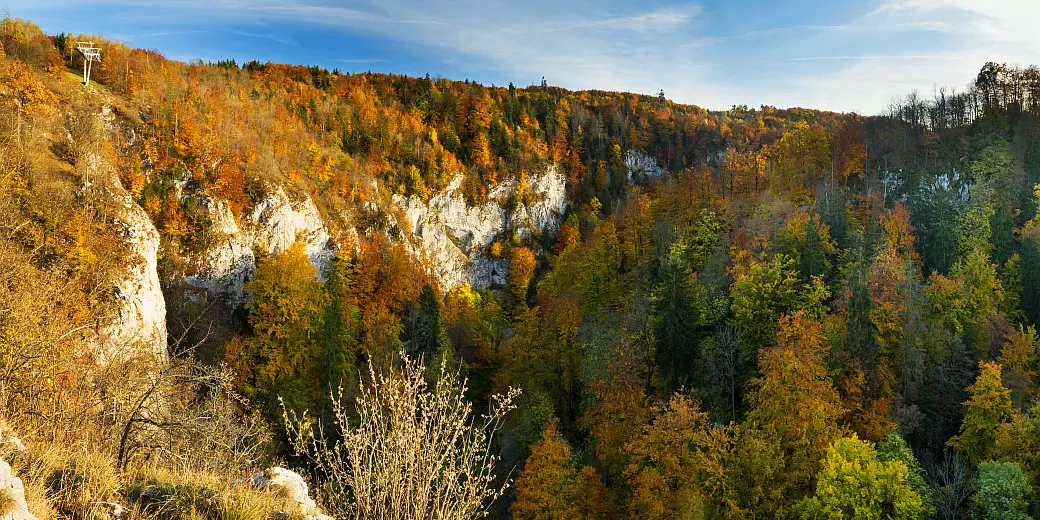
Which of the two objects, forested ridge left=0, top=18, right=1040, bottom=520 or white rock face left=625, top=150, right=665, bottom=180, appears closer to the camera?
forested ridge left=0, top=18, right=1040, bottom=520

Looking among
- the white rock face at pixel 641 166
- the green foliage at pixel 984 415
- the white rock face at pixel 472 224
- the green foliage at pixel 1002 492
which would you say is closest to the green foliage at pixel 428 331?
the white rock face at pixel 472 224

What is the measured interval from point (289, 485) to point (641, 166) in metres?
104

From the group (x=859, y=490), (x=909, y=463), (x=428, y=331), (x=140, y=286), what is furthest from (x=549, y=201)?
(x=859, y=490)

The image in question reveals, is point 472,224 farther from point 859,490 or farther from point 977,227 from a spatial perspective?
point 859,490

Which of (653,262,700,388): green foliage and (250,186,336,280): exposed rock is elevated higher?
(250,186,336,280): exposed rock

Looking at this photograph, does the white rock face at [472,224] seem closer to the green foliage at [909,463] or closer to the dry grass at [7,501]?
the green foliage at [909,463]

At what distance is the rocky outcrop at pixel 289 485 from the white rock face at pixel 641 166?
9890 cm

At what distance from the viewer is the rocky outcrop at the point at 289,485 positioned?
494cm

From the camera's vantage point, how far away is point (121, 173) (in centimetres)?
3334

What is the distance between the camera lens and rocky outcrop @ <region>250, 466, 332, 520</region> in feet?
16.2

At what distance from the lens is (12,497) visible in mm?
3729

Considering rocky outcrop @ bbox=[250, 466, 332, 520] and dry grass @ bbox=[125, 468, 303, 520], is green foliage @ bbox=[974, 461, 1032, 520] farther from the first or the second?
dry grass @ bbox=[125, 468, 303, 520]

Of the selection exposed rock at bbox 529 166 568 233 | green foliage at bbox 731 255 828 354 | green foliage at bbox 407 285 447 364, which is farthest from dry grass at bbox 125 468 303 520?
exposed rock at bbox 529 166 568 233

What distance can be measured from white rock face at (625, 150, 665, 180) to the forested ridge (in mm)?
35896
